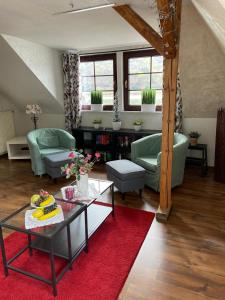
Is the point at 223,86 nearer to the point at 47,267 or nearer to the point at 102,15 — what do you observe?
the point at 102,15

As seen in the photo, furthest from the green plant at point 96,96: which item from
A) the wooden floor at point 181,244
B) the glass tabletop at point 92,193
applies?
the glass tabletop at point 92,193

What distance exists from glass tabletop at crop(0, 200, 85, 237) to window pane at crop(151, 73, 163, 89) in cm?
308

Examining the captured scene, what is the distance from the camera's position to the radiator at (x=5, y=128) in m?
5.24

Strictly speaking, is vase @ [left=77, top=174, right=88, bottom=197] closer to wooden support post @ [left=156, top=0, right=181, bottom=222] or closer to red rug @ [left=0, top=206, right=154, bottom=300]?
red rug @ [left=0, top=206, right=154, bottom=300]

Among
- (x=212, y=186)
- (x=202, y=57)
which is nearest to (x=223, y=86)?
(x=202, y=57)

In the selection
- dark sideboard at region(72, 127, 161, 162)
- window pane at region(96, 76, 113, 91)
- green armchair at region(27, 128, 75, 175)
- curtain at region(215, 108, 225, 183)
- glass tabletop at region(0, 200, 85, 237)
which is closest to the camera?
glass tabletop at region(0, 200, 85, 237)

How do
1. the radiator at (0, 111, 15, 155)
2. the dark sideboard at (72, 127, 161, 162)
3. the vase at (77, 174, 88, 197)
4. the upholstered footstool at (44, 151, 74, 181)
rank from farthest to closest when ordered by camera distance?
the radiator at (0, 111, 15, 155), the dark sideboard at (72, 127, 161, 162), the upholstered footstool at (44, 151, 74, 181), the vase at (77, 174, 88, 197)

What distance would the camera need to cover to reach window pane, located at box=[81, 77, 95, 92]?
4.98 metres

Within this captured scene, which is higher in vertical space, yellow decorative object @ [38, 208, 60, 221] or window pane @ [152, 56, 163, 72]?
window pane @ [152, 56, 163, 72]

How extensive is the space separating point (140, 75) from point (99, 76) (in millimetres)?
896

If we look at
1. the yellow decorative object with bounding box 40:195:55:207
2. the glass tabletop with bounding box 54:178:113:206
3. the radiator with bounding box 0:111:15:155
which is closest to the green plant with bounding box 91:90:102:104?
the radiator with bounding box 0:111:15:155

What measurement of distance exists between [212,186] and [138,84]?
235 cm

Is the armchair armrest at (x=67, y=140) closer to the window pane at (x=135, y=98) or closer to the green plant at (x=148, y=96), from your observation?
the window pane at (x=135, y=98)

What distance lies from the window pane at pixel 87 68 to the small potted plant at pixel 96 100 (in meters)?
0.45
